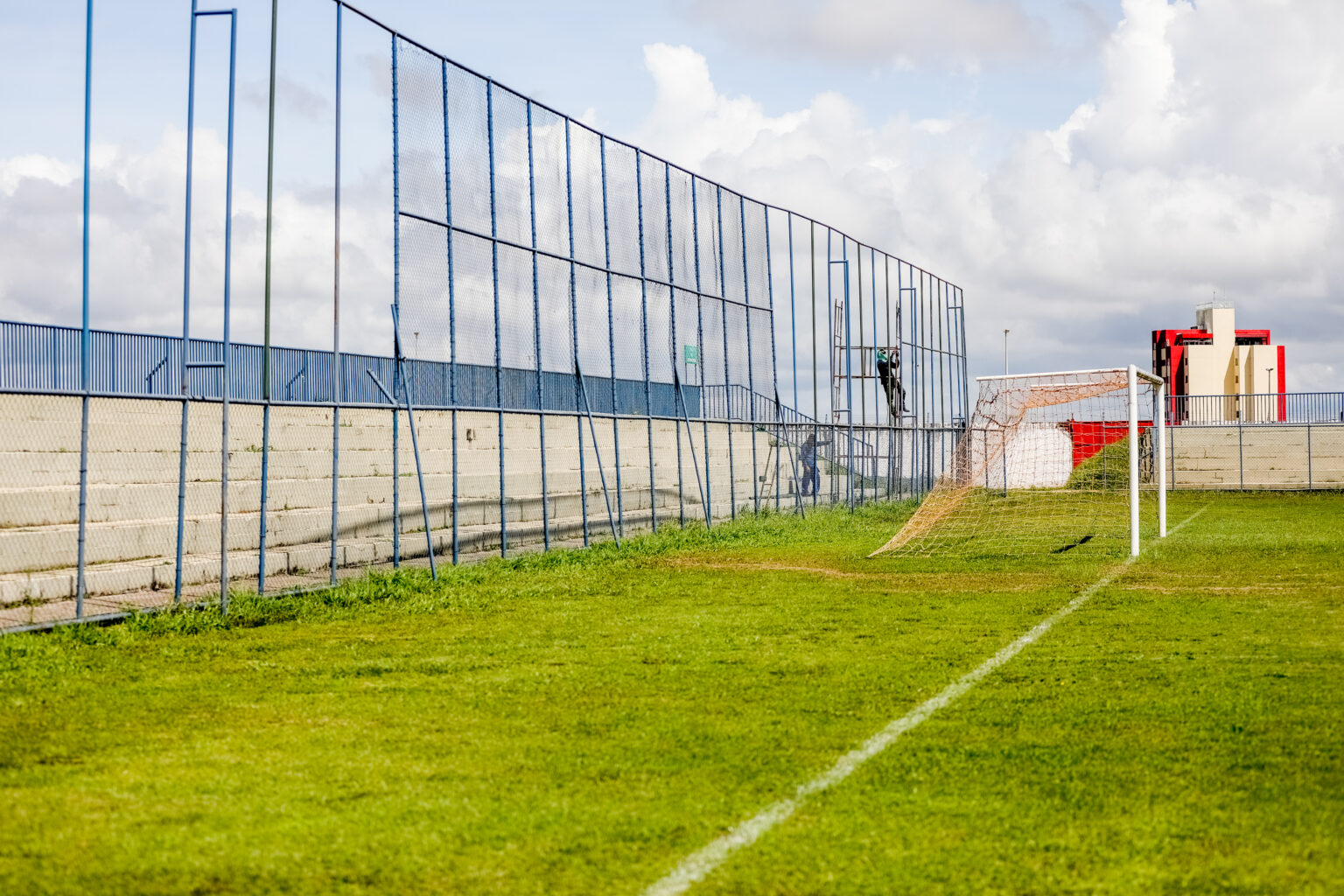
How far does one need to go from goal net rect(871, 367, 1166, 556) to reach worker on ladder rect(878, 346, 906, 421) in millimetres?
3020

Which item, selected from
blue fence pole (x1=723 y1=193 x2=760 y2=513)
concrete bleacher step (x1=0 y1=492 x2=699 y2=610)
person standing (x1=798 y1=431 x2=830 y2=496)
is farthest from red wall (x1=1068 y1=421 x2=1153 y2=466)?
concrete bleacher step (x1=0 y1=492 x2=699 y2=610)

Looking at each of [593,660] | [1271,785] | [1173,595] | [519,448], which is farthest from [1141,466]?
[1271,785]

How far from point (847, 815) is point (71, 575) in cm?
976

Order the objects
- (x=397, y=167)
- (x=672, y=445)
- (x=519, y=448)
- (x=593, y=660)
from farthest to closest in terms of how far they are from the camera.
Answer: (x=672, y=445) < (x=519, y=448) < (x=397, y=167) < (x=593, y=660)

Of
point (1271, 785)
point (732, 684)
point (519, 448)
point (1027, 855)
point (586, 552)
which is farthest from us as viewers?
point (519, 448)

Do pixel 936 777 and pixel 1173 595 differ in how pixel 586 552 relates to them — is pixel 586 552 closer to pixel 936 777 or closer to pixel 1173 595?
pixel 1173 595

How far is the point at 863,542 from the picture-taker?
20.1 meters

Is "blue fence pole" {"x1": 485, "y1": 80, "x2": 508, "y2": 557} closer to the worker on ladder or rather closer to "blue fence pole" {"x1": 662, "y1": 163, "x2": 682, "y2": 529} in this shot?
"blue fence pole" {"x1": 662, "y1": 163, "x2": 682, "y2": 529}

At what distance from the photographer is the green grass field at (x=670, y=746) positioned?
449 cm

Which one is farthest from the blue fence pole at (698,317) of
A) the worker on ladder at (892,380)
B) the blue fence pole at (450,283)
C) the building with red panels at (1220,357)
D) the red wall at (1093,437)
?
the building with red panels at (1220,357)

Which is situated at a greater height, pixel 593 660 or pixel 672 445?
pixel 672 445

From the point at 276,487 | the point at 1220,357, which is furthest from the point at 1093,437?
the point at 1220,357

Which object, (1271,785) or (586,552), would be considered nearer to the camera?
(1271,785)

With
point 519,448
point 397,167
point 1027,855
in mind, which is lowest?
point 1027,855
